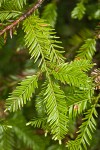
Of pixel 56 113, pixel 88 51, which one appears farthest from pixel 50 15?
pixel 56 113

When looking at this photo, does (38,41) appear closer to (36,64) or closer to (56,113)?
(56,113)

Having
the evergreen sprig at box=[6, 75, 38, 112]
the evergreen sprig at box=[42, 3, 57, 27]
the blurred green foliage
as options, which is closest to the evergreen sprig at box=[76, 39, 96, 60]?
the blurred green foliage

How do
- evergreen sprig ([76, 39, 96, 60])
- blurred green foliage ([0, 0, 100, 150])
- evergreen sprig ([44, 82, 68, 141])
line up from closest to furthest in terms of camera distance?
1. evergreen sprig ([44, 82, 68, 141])
2. evergreen sprig ([76, 39, 96, 60])
3. blurred green foliage ([0, 0, 100, 150])

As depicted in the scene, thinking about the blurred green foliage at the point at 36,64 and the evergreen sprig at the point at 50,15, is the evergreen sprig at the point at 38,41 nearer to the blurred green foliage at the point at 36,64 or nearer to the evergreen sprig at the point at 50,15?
the blurred green foliage at the point at 36,64

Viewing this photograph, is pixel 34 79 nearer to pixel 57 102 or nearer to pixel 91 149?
pixel 57 102

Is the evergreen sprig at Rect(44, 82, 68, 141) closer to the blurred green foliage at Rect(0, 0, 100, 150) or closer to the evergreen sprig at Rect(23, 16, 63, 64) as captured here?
the evergreen sprig at Rect(23, 16, 63, 64)

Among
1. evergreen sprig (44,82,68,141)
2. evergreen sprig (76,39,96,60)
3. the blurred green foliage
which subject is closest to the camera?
evergreen sprig (44,82,68,141)

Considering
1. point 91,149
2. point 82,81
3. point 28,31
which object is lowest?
point 91,149

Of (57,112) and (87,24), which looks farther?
(87,24)

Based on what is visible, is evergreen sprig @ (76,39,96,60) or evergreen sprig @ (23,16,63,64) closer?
evergreen sprig @ (23,16,63,64)

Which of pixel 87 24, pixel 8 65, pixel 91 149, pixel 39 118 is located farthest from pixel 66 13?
pixel 39 118

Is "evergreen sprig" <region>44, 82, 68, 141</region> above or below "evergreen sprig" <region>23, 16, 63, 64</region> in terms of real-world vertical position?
below
